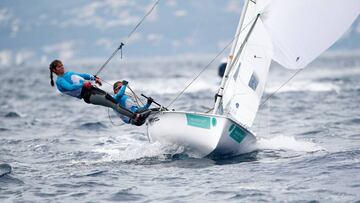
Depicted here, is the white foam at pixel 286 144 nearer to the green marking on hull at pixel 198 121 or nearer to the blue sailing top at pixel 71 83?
the green marking on hull at pixel 198 121

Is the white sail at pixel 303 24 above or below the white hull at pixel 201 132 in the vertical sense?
above

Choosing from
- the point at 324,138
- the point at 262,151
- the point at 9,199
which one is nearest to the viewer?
the point at 9,199

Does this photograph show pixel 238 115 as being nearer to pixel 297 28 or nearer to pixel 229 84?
pixel 229 84

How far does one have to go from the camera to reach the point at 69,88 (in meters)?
12.0

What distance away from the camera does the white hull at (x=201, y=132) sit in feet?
36.6

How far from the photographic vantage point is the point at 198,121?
11.3 m

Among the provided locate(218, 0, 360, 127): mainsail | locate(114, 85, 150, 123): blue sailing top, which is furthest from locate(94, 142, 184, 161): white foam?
locate(218, 0, 360, 127): mainsail

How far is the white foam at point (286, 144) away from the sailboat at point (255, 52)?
1064mm

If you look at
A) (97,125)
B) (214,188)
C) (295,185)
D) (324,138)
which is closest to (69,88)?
(214,188)

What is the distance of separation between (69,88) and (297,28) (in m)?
4.20

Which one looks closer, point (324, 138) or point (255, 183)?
point (255, 183)

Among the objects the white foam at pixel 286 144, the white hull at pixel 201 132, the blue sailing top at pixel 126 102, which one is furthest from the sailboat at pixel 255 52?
the white foam at pixel 286 144

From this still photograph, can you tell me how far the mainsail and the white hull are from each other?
408 mm

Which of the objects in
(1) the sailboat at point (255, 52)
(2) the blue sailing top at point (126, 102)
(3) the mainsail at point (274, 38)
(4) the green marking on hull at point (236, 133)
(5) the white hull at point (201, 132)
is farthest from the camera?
(2) the blue sailing top at point (126, 102)
